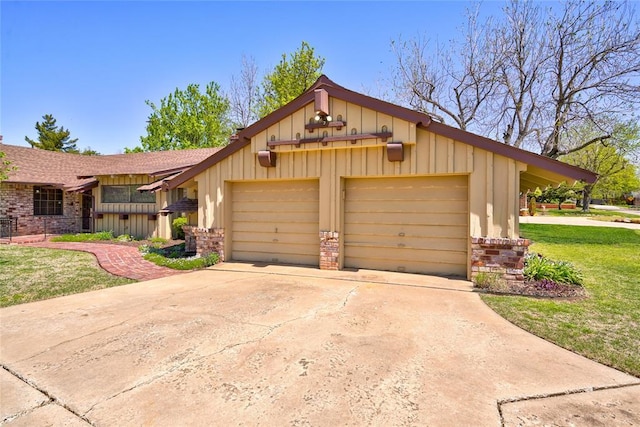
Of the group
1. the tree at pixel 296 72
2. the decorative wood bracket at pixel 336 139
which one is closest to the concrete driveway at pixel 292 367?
the decorative wood bracket at pixel 336 139

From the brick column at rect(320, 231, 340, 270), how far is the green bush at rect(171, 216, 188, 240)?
281 inches

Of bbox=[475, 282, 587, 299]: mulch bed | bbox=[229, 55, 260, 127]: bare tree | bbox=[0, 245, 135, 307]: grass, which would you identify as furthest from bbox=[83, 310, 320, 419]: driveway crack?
bbox=[229, 55, 260, 127]: bare tree

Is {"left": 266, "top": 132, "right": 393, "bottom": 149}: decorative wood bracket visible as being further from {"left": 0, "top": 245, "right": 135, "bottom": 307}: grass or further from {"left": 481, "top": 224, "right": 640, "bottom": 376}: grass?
{"left": 0, "top": 245, "right": 135, "bottom": 307}: grass

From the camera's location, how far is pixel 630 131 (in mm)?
13211

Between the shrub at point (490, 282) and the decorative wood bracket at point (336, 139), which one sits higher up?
the decorative wood bracket at point (336, 139)

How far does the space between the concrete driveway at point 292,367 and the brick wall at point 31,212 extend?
12.6m

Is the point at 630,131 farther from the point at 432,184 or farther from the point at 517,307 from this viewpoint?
the point at 517,307

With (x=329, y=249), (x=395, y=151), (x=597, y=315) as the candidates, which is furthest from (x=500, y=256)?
(x=329, y=249)

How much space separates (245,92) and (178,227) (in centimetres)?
1794

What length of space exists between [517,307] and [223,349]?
416 cm

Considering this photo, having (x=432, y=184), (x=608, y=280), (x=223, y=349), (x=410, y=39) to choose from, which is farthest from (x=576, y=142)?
(x=223, y=349)

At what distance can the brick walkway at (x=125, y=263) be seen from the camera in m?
7.14

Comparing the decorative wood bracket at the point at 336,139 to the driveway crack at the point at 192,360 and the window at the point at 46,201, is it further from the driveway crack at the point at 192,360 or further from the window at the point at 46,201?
the window at the point at 46,201

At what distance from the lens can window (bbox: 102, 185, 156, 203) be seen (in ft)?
44.7
